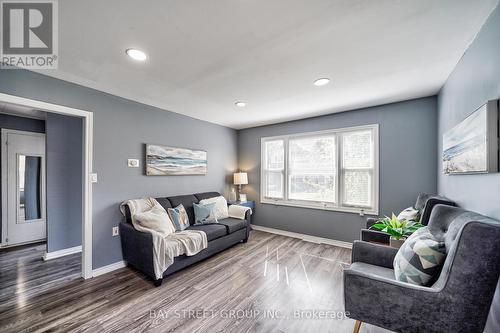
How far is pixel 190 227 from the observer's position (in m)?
3.13

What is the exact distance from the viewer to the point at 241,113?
12.0ft

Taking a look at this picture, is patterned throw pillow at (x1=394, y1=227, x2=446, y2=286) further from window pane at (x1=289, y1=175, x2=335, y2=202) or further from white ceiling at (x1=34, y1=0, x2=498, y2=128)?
window pane at (x1=289, y1=175, x2=335, y2=202)

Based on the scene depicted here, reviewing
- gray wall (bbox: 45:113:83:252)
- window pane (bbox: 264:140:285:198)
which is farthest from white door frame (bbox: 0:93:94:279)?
window pane (bbox: 264:140:285:198)

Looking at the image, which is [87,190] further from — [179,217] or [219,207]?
[219,207]

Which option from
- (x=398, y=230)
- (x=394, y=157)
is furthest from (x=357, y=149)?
(x=398, y=230)

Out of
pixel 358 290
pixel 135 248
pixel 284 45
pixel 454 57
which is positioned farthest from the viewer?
pixel 135 248

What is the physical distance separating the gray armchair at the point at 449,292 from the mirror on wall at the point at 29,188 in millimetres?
5227

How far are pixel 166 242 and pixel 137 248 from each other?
433 millimetres

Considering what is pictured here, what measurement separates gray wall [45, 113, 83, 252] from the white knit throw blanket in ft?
4.50

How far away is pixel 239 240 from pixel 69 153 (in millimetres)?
3290

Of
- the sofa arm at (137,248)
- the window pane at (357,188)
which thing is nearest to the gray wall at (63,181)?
the sofa arm at (137,248)

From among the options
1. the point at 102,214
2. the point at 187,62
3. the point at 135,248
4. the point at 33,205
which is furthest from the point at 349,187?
the point at 33,205

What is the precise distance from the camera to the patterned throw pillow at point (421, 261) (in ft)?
3.98

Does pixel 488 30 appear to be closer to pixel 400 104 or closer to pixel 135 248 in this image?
pixel 400 104
